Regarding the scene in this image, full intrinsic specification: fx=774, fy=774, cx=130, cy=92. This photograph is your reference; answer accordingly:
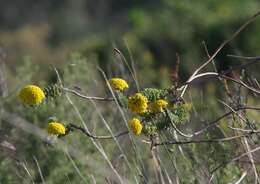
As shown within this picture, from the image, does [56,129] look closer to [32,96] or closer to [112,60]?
[32,96]

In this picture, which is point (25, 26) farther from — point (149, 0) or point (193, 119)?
point (193, 119)

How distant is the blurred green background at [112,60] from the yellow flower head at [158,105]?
22cm

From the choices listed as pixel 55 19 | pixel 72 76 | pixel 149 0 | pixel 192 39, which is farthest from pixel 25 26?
pixel 72 76

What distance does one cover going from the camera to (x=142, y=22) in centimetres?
1255

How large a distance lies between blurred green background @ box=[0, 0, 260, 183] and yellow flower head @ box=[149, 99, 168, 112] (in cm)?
22

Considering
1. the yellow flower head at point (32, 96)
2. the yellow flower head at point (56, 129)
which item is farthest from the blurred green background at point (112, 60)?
the yellow flower head at point (32, 96)

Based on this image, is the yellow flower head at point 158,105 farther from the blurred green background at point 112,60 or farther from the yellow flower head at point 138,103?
the blurred green background at point 112,60

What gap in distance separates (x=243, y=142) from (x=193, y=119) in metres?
0.54

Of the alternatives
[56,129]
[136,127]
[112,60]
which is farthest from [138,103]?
[112,60]

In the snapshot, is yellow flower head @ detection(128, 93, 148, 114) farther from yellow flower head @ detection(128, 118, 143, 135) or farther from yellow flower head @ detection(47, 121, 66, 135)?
yellow flower head @ detection(47, 121, 66, 135)

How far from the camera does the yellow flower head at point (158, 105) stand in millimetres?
2205

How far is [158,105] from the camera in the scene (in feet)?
7.24

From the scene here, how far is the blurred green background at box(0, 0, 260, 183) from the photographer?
3098 mm

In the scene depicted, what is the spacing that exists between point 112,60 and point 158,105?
3.21 m
